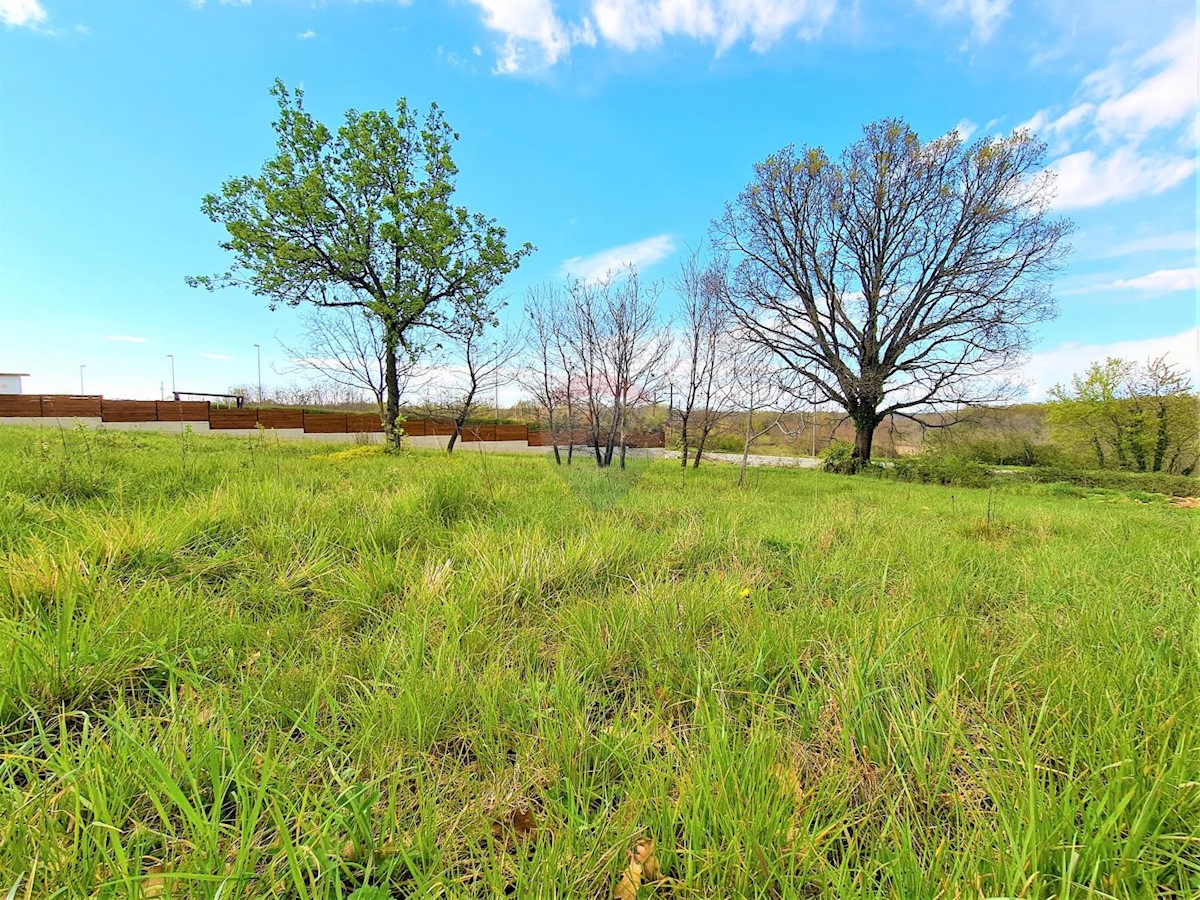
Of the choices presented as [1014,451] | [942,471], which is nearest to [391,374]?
[942,471]

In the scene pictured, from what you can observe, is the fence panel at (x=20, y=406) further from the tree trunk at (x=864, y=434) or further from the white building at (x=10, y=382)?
the tree trunk at (x=864, y=434)

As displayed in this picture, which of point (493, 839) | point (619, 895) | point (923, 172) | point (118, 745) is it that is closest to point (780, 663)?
point (619, 895)

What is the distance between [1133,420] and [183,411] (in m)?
42.8

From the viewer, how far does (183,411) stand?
20.3m

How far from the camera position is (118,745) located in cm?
108

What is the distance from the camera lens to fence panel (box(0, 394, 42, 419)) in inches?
720

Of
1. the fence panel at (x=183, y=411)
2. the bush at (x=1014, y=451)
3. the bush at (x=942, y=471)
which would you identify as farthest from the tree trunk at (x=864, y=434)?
the fence panel at (x=183, y=411)

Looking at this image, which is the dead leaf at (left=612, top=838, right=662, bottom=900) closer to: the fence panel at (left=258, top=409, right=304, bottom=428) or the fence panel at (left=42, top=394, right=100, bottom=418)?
the fence panel at (left=258, top=409, right=304, bottom=428)

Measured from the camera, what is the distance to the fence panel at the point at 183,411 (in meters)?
20.2

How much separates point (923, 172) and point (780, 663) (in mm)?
20677

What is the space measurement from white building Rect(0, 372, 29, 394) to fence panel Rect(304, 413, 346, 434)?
75.1ft

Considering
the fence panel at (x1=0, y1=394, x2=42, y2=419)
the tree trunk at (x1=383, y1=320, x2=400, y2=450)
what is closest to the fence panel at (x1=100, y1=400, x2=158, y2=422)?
the fence panel at (x1=0, y1=394, x2=42, y2=419)

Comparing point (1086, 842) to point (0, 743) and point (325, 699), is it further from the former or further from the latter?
point (0, 743)

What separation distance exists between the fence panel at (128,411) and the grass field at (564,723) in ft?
79.7
